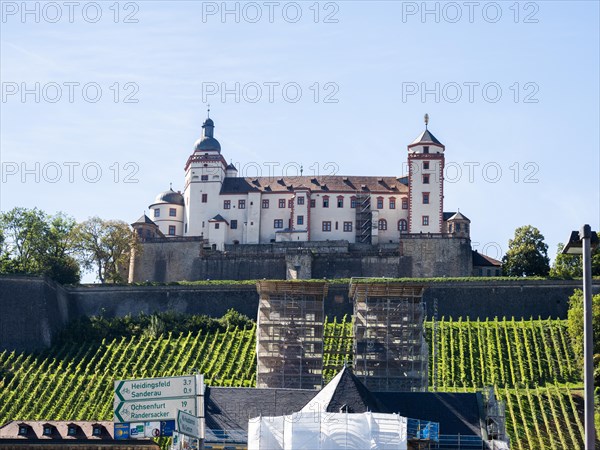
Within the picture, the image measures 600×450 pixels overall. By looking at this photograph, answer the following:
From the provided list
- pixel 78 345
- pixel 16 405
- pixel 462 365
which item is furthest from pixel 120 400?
pixel 78 345

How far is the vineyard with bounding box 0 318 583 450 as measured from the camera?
69.3m

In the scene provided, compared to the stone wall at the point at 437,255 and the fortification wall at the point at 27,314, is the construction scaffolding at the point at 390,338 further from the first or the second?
the stone wall at the point at 437,255

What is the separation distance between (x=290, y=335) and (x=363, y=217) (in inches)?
1655

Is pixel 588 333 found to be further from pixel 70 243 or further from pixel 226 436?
pixel 70 243

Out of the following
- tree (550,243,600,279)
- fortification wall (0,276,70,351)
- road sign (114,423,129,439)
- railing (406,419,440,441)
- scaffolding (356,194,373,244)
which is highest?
scaffolding (356,194,373,244)

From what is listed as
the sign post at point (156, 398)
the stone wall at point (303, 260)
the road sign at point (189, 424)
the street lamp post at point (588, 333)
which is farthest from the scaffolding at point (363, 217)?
the street lamp post at point (588, 333)

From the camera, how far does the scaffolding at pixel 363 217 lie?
352ft

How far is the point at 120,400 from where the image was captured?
32.7 m

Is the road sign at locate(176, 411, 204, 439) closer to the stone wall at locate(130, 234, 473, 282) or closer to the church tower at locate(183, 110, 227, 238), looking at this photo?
the stone wall at locate(130, 234, 473, 282)

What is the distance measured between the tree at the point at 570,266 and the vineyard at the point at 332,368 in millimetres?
9872

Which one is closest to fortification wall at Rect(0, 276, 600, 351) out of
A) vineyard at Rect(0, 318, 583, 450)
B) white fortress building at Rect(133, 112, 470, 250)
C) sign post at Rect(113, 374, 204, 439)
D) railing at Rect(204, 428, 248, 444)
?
vineyard at Rect(0, 318, 583, 450)

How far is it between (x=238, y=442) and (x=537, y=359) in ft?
111

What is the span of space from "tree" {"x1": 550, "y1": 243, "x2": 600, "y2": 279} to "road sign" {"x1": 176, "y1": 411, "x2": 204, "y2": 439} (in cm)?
6833

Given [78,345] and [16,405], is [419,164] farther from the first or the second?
[16,405]
